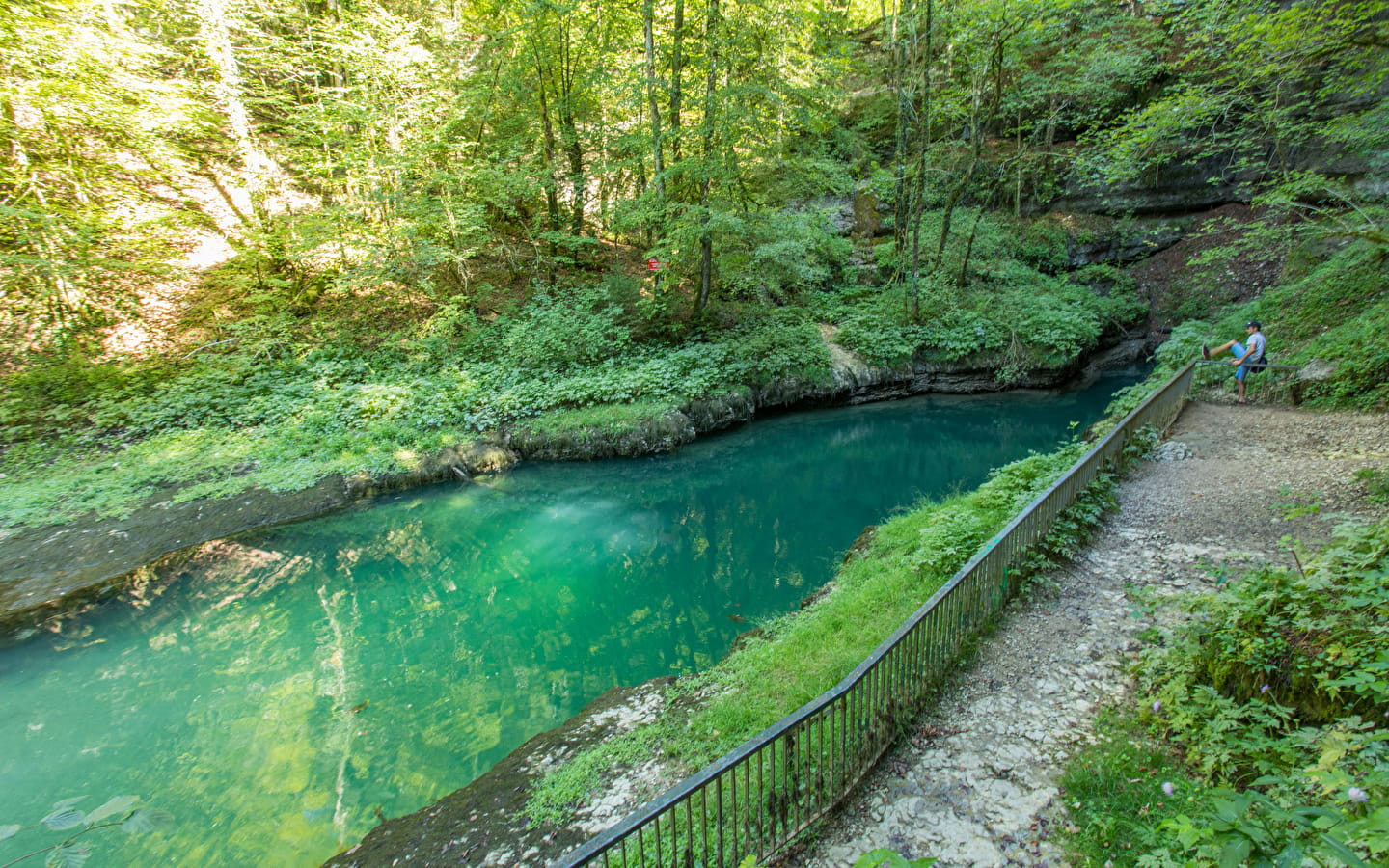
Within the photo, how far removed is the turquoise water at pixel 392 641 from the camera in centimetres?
525

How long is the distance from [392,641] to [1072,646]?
7588 millimetres

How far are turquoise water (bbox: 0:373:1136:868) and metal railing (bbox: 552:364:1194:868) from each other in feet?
8.94

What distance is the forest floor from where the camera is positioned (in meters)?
3.25

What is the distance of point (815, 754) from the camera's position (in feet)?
12.7

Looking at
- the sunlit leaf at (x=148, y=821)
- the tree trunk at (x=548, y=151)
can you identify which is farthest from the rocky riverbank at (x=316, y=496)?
the sunlit leaf at (x=148, y=821)

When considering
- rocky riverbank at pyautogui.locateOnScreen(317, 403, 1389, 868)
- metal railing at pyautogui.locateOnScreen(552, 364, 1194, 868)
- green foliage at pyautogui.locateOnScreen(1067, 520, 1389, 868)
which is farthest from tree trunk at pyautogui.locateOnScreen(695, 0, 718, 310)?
green foliage at pyautogui.locateOnScreen(1067, 520, 1389, 868)

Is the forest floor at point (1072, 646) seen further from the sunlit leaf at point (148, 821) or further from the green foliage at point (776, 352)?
the green foliage at point (776, 352)

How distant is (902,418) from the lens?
611 inches

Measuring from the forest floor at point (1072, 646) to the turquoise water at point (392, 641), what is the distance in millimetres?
3262

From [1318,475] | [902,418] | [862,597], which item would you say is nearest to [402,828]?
[862,597]

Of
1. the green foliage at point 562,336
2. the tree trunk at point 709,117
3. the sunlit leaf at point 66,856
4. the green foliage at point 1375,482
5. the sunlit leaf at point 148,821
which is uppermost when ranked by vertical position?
the tree trunk at point 709,117

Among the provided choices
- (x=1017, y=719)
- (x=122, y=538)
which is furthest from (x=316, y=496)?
(x=1017, y=719)

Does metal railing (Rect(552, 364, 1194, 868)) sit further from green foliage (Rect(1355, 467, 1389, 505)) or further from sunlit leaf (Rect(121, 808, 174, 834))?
green foliage (Rect(1355, 467, 1389, 505))

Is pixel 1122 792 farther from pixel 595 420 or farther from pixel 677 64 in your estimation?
pixel 677 64
